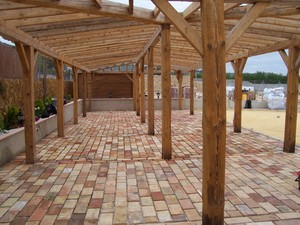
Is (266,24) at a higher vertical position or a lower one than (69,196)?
higher

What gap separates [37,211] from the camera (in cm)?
334

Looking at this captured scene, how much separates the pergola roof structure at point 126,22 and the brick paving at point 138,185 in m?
1.96

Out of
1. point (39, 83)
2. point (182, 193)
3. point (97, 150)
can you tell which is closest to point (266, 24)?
point (182, 193)

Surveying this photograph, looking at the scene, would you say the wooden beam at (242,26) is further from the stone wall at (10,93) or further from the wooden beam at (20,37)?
the stone wall at (10,93)

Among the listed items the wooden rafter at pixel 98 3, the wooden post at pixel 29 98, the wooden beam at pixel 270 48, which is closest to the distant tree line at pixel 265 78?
the wooden beam at pixel 270 48

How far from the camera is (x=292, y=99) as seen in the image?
6.13 m

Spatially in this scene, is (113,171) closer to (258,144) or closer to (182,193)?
(182,193)

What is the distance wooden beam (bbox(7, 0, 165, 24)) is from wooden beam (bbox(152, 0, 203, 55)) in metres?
1.17

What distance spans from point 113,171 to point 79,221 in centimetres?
182

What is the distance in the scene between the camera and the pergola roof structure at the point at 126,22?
10.0ft

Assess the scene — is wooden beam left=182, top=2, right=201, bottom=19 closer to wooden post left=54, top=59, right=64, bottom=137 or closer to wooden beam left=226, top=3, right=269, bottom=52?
wooden beam left=226, top=3, right=269, bottom=52

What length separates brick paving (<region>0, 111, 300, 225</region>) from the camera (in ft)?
10.6

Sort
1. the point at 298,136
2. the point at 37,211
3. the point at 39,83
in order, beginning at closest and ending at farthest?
the point at 37,211 < the point at 298,136 < the point at 39,83

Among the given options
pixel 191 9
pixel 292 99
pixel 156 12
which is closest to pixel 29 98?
pixel 156 12
